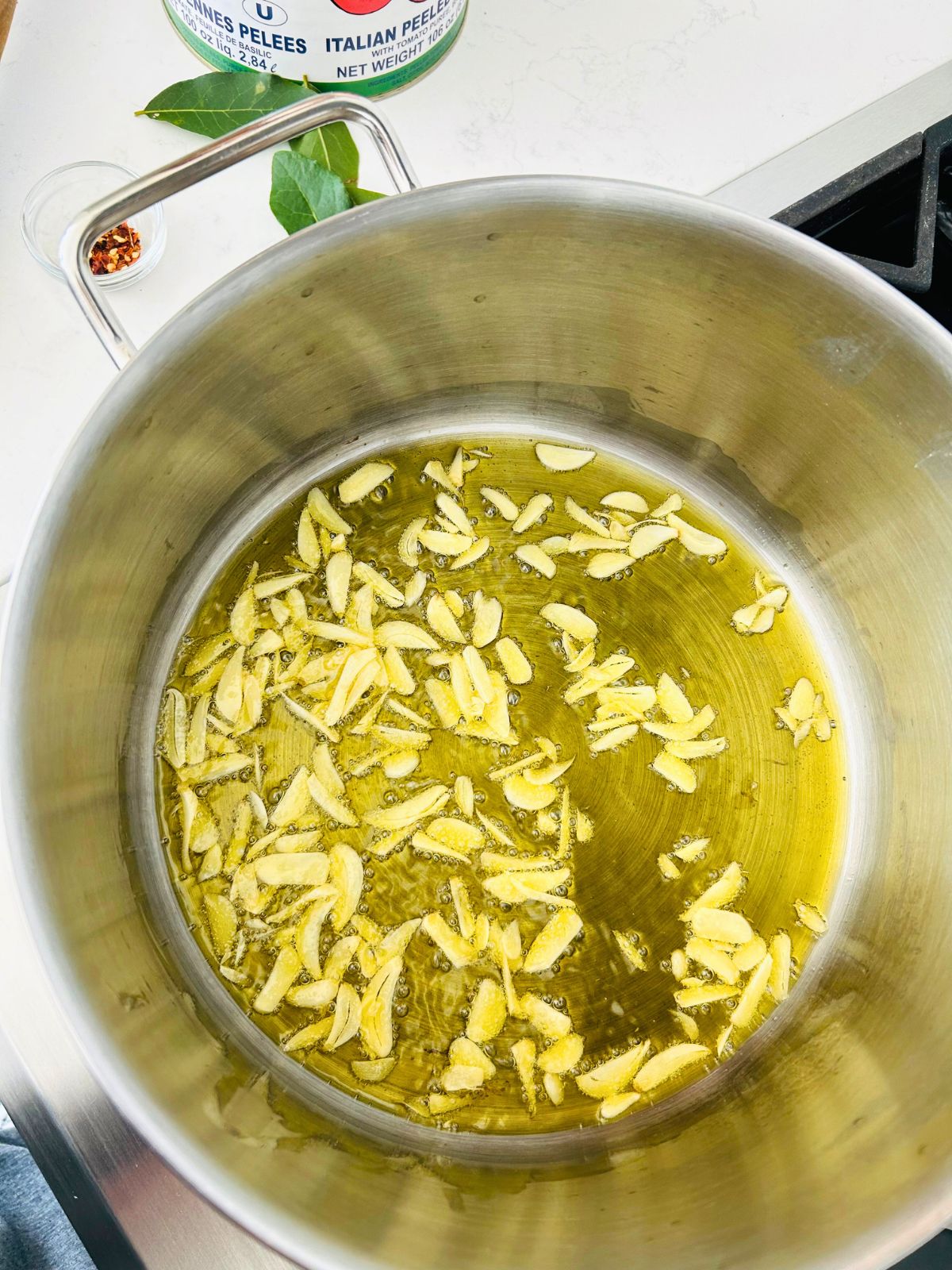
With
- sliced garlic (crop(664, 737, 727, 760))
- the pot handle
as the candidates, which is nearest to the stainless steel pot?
the pot handle

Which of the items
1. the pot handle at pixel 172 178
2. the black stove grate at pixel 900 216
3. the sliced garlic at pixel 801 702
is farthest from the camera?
the sliced garlic at pixel 801 702

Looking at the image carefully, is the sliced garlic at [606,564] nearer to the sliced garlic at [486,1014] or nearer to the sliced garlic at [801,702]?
the sliced garlic at [801,702]

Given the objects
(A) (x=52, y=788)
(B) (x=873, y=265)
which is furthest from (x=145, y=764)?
(B) (x=873, y=265)

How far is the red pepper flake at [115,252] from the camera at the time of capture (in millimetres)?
504

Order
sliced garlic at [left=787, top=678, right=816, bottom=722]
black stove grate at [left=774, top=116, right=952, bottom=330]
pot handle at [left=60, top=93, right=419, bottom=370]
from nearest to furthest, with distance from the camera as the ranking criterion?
pot handle at [left=60, top=93, right=419, bottom=370], black stove grate at [left=774, top=116, right=952, bottom=330], sliced garlic at [left=787, top=678, right=816, bottom=722]

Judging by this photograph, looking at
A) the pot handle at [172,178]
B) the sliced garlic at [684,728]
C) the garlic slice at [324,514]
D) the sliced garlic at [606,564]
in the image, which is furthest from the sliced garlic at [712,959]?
the pot handle at [172,178]

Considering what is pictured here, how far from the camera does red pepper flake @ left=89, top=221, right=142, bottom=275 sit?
504 mm

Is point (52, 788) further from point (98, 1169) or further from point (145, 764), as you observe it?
point (98, 1169)

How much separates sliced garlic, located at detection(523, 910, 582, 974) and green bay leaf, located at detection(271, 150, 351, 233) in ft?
1.38

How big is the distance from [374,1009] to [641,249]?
452 millimetres

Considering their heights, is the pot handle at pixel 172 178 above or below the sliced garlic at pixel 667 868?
above

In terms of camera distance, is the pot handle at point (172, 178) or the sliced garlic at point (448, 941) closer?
the pot handle at point (172, 178)

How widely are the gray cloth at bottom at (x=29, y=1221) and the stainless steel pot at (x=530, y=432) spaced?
0.38 feet

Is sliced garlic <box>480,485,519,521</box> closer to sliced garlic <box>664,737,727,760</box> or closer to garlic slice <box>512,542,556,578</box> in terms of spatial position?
garlic slice <box>512,542,556,578</box>
